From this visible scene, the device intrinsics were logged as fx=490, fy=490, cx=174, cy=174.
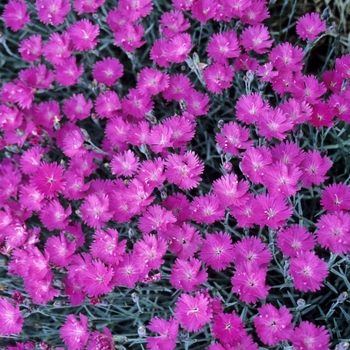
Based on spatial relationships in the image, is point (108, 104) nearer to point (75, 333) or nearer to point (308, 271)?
point (75, 333)

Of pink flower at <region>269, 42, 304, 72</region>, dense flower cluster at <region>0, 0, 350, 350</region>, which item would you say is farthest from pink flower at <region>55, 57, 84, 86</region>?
pink flower at <region>269, 42, 304, 72</region>

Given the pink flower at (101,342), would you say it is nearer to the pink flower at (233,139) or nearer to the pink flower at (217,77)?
the pink flower at (233,139)

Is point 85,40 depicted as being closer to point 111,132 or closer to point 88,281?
point 111,132

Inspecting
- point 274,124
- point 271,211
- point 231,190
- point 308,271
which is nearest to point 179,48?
point 274,124

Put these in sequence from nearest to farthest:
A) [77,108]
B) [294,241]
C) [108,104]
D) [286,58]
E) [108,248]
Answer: [294,241], [108,248], [286,58], [108,104], [77,108]

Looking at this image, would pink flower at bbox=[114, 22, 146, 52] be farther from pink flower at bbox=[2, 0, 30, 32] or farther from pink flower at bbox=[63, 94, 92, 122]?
pink flower at bbox=[2, 0, 30, 32]

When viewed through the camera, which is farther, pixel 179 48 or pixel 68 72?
pixel 68 72
